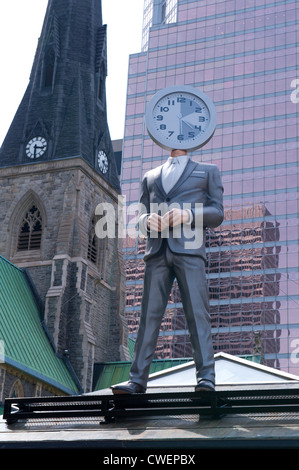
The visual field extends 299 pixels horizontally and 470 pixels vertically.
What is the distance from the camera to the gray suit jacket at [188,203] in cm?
692

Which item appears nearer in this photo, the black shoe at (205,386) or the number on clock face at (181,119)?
the black shoe at (205,386)

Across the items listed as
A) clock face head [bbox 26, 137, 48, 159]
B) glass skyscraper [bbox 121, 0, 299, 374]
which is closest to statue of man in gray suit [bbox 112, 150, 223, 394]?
clock face head [bbox 26, 137, 48, 159]

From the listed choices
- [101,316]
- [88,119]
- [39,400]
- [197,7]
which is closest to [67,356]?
[101,316]

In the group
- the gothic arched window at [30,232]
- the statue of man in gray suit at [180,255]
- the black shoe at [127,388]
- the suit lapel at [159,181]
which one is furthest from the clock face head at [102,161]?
the black shoe at [127,388]

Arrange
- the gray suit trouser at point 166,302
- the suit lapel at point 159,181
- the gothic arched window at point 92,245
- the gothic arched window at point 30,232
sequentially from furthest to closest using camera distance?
1. the gothic arched window at point 92,245
2. the gothic arched window at point 30,232
3. the suit lapel at point 159,181
4. the gray suit trouser at point 166,302

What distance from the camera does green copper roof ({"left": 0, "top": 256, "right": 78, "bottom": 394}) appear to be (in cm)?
3005

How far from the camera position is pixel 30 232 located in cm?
3794

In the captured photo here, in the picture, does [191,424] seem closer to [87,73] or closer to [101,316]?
[101,316]

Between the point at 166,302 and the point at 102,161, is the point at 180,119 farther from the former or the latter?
the point at 102,161

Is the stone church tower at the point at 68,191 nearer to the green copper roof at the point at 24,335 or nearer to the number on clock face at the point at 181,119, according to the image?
the green copper roof at the point at 24,335

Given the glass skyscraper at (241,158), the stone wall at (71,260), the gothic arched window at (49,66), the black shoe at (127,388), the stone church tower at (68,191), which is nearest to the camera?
the black shoe at (127,388)

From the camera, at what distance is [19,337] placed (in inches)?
1240

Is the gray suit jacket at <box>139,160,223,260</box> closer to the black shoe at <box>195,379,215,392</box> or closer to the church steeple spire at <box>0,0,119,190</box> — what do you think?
the black shoe at <box>195,379,215,392</box>

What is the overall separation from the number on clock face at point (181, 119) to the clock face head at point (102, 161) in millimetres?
33063
